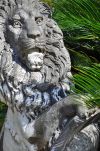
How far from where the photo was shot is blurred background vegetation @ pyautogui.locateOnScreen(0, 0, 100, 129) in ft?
6.54

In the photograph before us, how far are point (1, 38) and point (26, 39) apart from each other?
157 mm

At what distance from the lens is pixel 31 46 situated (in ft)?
7.97

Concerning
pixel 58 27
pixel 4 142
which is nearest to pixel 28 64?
pixel 58 27

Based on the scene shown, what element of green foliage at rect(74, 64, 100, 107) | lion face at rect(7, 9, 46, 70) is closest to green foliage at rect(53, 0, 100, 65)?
lion face at rect(7, 9, 46, 70)

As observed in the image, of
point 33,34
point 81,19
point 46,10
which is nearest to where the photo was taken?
point 81,19

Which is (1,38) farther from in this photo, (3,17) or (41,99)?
(41,99)

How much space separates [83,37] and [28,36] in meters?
0.25

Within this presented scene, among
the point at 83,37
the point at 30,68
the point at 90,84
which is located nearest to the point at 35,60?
the point at 30,68

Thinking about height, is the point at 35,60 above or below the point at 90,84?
below

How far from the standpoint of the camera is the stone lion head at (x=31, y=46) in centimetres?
245

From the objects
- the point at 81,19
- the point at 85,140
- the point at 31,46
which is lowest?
the point at 85,140

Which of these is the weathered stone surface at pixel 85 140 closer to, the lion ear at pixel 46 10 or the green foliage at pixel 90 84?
the green foliage at pixel 90 84

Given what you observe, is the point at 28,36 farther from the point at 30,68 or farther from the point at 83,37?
the point at 83,37

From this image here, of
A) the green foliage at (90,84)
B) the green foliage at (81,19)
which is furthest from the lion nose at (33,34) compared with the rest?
the green foliage at (90,84)
